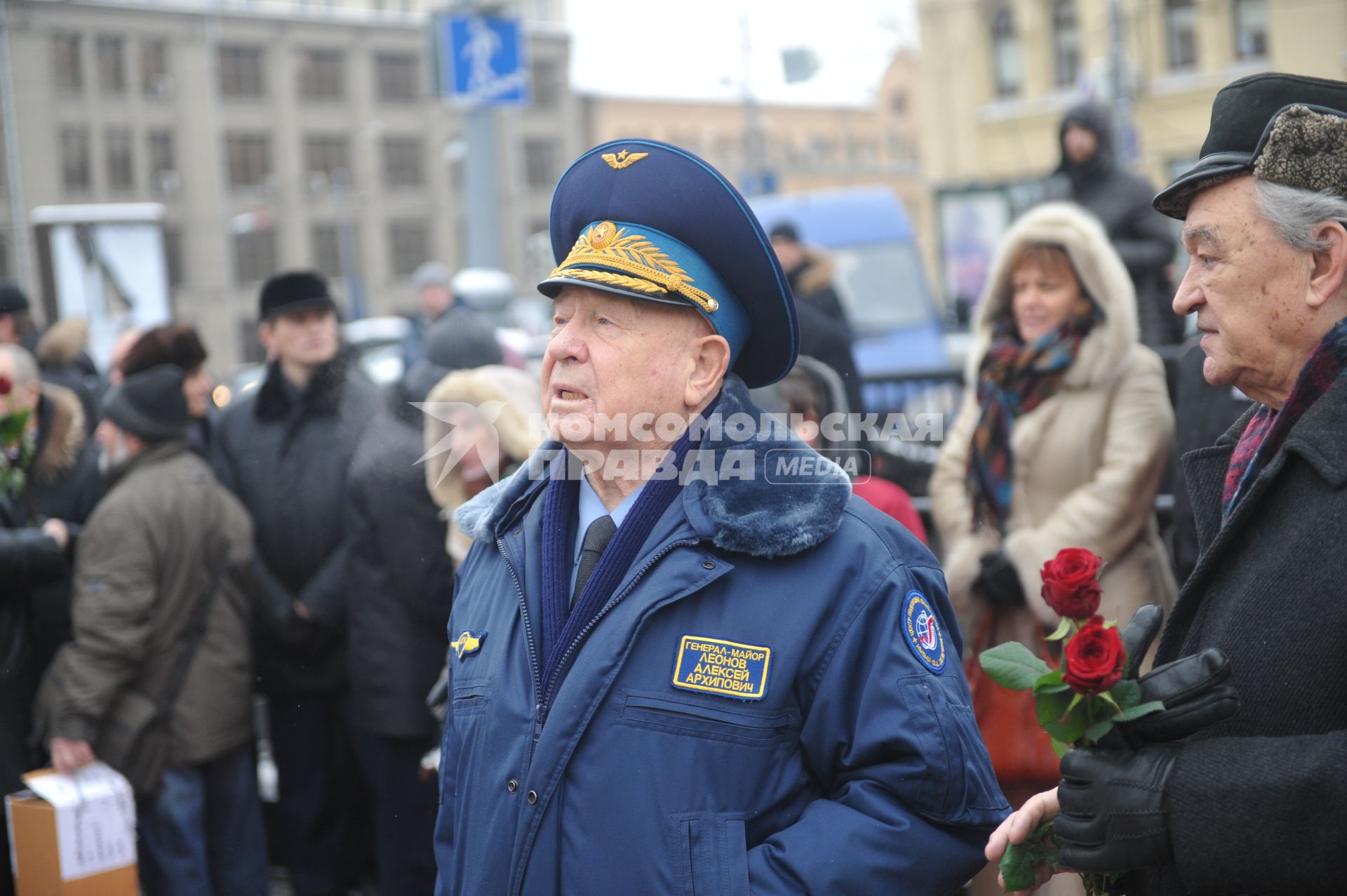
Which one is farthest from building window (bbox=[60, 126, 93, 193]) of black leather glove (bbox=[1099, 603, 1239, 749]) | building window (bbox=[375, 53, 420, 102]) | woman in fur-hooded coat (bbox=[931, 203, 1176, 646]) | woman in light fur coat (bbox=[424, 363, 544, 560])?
black leather glove (bbox=[1099, 603, 1239, 749])

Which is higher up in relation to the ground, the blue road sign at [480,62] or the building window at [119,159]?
the building window at [119,159]

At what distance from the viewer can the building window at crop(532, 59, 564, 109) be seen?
6181cm

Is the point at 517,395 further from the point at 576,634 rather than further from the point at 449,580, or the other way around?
the point at 576,634

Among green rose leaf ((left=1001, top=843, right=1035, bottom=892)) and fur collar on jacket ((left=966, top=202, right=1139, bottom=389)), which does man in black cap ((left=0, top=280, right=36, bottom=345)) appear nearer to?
fur collar on jacket ((left=966, top=202, right=1139, bottom=389))

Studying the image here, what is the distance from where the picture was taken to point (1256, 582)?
191 centimetres

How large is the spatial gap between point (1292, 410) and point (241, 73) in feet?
196

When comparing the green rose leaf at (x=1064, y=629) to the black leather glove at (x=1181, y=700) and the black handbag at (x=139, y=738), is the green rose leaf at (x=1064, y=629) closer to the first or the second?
the black leather glove at (x=1181, y=700)

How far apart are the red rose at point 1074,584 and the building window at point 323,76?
60.6 metres

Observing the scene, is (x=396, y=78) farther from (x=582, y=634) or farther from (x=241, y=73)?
(x=582, y=634)

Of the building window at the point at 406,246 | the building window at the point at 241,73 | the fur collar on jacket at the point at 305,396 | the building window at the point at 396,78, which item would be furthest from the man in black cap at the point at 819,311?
the building window at the point at 396,78

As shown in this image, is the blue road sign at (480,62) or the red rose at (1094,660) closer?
the red rose at (1094,660)

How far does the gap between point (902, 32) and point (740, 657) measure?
786 inches

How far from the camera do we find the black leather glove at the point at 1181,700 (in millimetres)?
1772

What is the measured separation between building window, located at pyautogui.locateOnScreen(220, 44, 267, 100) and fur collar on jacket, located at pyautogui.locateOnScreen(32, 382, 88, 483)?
55036 millimetres
